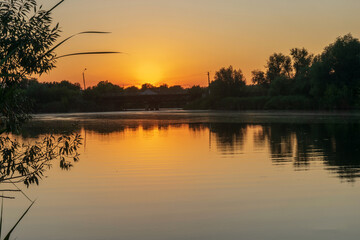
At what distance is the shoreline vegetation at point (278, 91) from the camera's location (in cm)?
8612

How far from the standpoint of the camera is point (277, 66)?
477ft

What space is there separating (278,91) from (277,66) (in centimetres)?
3958

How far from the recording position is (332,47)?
89.8m

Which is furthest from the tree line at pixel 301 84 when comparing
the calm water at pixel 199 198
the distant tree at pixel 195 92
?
the calm water at pixel 199 198

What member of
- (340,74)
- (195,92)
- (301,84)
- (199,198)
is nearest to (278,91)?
(301,84)

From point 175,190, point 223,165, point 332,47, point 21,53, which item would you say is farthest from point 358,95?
point 21,53

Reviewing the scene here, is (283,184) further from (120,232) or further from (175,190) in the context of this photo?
(120,232)

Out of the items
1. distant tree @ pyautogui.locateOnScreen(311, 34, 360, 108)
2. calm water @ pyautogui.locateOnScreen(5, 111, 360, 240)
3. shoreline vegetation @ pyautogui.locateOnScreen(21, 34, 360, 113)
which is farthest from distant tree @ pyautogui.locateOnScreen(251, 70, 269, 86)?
calm water @ pyautogui.locateOnScreen(5, 111, 360, 240)

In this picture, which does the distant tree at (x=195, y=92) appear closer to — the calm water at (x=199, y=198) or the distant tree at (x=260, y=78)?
the distant tree at (x=260, y=78)

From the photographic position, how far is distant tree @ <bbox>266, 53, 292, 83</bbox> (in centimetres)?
14388

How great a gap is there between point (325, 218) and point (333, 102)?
78.5m

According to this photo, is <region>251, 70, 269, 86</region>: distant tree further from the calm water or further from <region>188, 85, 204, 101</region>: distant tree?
the calm water

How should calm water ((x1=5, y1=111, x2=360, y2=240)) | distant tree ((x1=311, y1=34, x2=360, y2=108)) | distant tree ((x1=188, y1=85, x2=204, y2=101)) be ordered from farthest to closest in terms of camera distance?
distant tree ((x1=188, y1=85, x2=204, y2=101)), distant tree ((x1=311, y1=34, x2=360, y2=108)), calm water ((x1=5, y1=111, x2=360, y2=240))

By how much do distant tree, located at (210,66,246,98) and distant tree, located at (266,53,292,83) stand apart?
53.1 feet
